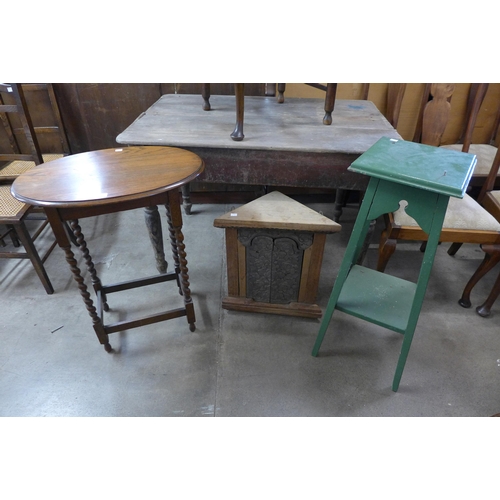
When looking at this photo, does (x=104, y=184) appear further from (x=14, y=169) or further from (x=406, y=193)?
(x=14, y=169)

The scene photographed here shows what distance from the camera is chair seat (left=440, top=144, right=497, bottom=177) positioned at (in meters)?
2.26

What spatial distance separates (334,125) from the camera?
6.22ft

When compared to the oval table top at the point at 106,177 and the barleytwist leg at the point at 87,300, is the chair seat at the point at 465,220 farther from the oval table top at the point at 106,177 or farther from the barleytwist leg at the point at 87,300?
the barleytwist leg at the point at 87,300

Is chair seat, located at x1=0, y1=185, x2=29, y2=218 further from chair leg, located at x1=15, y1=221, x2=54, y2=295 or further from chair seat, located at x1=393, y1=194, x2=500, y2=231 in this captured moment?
chair seat, located at x1=393, y1=194, x2=500, y2=231

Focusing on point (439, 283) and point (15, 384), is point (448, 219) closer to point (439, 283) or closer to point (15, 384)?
point (439, 283)

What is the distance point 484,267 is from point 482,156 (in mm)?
1014

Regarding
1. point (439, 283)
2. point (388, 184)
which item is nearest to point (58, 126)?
Result: point (388, 184)

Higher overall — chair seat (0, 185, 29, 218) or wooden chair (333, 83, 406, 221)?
wooden chair (333, 83, 406, 221)

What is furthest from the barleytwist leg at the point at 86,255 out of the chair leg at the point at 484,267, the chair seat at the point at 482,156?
the chair seat at the point at 482,156

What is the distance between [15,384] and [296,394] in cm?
135

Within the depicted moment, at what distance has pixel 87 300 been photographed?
4.83 ft

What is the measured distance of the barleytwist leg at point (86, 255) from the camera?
142cm

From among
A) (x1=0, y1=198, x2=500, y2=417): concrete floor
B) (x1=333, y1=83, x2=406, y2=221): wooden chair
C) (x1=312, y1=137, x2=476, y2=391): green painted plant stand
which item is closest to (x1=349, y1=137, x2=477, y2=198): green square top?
(x1=312, y1=137, x2=476, y2=391): green painted plant stand

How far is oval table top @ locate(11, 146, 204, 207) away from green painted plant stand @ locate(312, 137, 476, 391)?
0.69 m
